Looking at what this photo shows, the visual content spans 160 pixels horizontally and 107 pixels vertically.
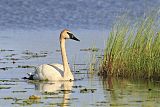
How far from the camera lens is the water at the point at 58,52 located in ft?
44.9

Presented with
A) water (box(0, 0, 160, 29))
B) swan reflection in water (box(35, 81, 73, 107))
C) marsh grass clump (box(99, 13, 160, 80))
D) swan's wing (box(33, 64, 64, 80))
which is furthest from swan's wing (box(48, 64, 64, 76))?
water (box(0, 0, 160, 29))

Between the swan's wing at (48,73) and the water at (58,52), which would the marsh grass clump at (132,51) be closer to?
the water at (58,52)

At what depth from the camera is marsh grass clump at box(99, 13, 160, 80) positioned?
16266mm

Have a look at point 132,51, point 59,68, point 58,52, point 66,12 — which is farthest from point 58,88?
point 66,12

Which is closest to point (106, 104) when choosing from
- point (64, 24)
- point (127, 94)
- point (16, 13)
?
point (127, 94)

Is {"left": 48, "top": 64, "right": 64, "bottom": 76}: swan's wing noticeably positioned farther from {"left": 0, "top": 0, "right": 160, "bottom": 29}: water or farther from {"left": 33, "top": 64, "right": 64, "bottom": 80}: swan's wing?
{"left": 0, "top": 0, "right": 160, "bottom": 29}: water

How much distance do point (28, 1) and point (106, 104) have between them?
76.5 ft

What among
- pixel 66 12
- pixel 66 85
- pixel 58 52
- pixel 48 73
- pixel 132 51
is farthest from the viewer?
pixel 66 12

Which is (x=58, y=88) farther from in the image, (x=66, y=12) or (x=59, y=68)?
(x=66, y=12)

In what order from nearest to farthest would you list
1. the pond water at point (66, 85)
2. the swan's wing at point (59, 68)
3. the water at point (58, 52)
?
1. the pond water at point (66, 85)
2. the water at point (58, 52)
3. the swan's wing at point (59, 68)

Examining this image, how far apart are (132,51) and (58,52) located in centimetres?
474

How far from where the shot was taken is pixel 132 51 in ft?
54.1

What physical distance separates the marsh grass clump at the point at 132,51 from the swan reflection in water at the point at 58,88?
104cm

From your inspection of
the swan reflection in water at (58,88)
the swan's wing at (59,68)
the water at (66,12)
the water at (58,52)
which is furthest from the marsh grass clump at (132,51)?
the water at (66,12)
